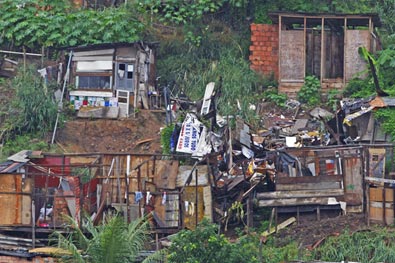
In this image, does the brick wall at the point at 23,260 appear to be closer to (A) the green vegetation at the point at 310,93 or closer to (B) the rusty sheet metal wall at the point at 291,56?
(A) the green vegetation at the point at 310,93

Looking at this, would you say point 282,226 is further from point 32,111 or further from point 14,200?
point 32,111

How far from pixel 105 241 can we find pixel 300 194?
518 centimetres

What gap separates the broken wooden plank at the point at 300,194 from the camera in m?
28.0

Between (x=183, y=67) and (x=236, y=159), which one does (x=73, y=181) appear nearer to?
(x=236, y=159)

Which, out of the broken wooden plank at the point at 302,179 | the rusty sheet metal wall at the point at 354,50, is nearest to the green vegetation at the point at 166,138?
the broken wooden plank at the point at 302,179

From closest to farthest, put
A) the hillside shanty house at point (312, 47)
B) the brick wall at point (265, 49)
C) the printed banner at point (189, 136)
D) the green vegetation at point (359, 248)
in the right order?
the green vegetation at point (359, 248) → the printed banner at point (189, 136) → the hillside shanty house at point (312, 47) → the brick wall at point (265, 49)

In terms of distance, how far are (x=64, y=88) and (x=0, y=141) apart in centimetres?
225

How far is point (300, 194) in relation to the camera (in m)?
28.0

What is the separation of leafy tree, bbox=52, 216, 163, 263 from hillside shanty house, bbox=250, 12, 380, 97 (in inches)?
272

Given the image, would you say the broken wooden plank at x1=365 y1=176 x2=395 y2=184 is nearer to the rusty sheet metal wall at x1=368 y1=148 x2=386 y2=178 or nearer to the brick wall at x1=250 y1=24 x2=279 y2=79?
the rusty sheet metal wall at x1=368 y1=148 x2=386 y2=178

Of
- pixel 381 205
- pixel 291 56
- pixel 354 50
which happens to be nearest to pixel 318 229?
pixel 381 205

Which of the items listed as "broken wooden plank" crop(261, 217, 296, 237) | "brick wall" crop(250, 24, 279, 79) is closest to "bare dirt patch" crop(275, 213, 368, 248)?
"broken wooden plank" crop(261, 217, 296, 237)

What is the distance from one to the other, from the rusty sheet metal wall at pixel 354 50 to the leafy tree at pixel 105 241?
24.8ft

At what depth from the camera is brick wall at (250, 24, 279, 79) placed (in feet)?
108
